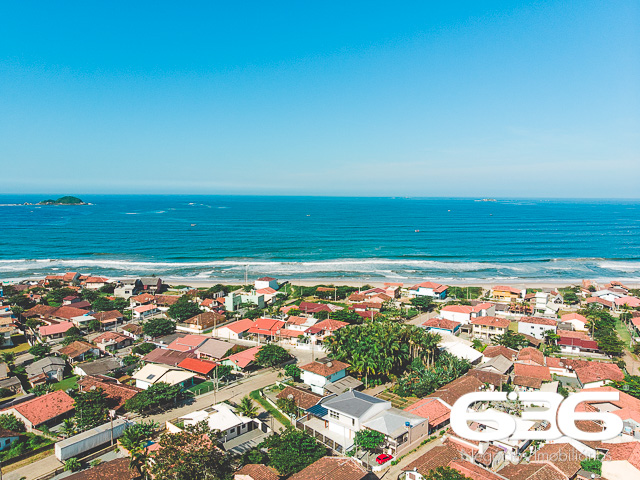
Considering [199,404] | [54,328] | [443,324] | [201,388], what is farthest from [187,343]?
[443,324]

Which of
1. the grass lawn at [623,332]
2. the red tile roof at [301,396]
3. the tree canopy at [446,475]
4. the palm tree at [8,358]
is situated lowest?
the grass lawn at [623,332]

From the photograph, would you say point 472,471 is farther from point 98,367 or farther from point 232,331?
point 232,331

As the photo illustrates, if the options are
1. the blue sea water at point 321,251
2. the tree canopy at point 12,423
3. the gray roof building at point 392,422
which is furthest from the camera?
the blue sea water at point 321,251

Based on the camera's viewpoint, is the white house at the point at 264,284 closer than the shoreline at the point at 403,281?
Yes

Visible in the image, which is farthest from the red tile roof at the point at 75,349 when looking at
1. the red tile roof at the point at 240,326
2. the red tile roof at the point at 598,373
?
the red tile roof at the point at 598,373

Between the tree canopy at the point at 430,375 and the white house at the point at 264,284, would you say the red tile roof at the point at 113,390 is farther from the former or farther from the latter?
the white house at the point at 264,284

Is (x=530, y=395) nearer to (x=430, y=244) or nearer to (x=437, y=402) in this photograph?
(x=437, y=402)

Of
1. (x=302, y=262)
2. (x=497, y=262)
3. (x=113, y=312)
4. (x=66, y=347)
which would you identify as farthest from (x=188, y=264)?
(x=497, y=262)
